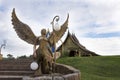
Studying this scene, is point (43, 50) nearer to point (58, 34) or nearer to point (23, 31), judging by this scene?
point (58, 34)

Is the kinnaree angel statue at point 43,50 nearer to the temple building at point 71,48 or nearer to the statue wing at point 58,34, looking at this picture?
the statue wing at point 58,34

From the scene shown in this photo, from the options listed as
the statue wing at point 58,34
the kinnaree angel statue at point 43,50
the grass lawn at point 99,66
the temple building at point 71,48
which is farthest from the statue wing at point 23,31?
the temple building at point 71,48

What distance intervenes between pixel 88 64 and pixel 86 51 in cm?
842

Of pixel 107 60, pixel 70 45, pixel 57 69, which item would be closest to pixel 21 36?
pixel 57 69

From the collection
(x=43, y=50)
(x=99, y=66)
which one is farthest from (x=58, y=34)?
(x=99, y=66)

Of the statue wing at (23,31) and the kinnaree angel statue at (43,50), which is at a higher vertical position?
the statue wing at (23,31)

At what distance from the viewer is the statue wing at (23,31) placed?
1100 cm

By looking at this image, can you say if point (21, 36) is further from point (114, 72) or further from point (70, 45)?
point (70, 45)

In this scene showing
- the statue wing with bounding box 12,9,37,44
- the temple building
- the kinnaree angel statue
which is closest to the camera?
the kinnaree angel statue

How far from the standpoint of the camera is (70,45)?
28234 millimetres

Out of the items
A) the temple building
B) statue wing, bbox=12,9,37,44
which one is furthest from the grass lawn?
statue wing, bbox=12,9,37,44

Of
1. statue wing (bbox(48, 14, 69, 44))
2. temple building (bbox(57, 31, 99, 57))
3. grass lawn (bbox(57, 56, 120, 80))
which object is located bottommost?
grass lawn (bbox(57, 56, 120, 80))

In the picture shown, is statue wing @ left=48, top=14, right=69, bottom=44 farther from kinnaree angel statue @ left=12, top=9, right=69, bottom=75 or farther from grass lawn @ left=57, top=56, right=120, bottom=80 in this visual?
grass lawn @ left=57, top=56, right=120, bottom=80

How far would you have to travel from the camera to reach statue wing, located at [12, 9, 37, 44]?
433 inches
